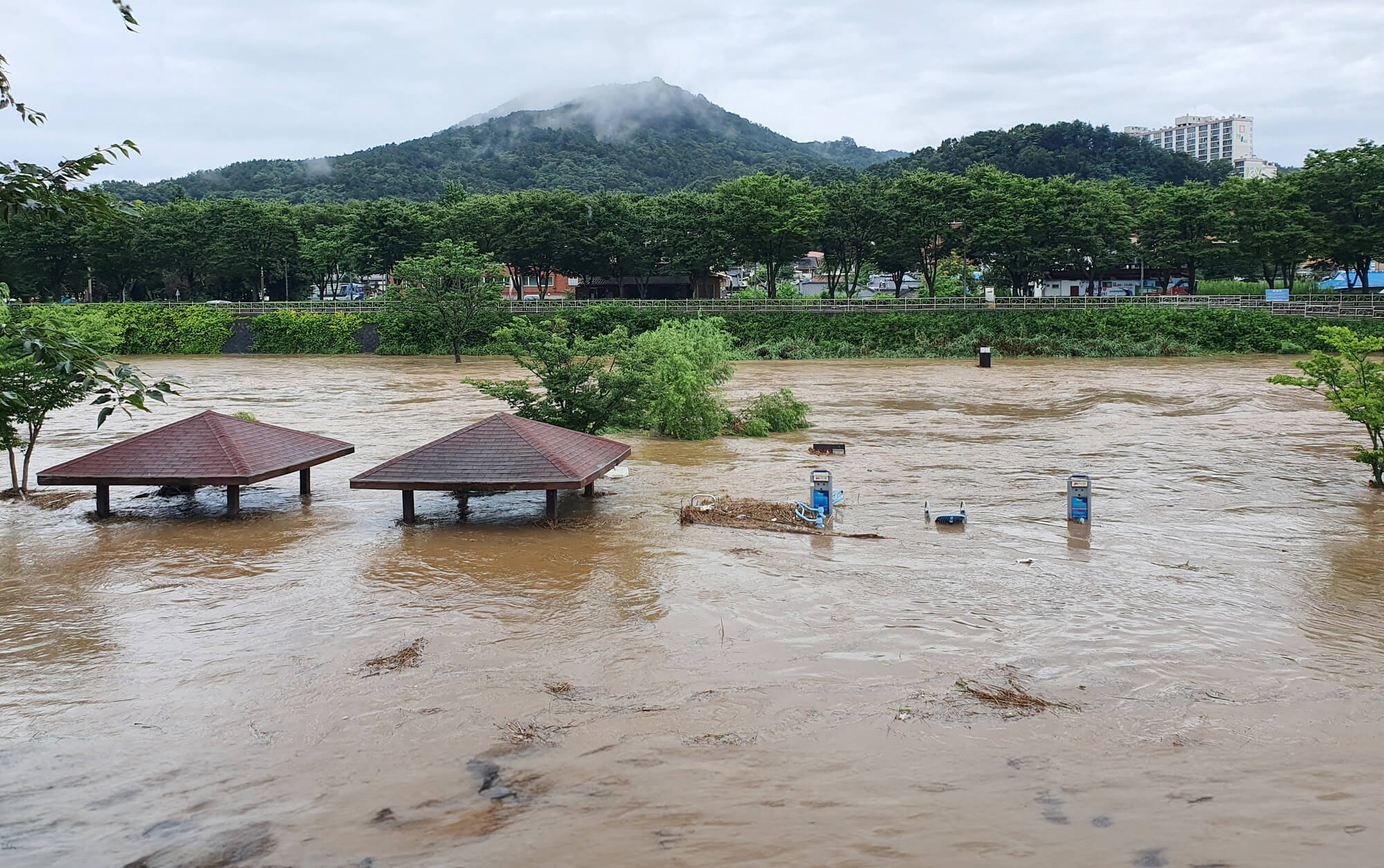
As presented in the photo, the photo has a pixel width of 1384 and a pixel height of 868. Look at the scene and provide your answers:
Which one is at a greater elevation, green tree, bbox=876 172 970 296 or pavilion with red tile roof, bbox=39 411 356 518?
green tree, bbox=876 172 970 296

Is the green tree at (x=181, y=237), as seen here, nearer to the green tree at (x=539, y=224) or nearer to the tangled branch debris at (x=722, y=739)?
the green tree at (x=539, y=224)

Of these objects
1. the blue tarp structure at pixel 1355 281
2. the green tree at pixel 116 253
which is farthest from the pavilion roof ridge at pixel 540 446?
the blue tarp structure at pixel 1355 281

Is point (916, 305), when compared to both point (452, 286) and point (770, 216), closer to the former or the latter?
point (770, 216)

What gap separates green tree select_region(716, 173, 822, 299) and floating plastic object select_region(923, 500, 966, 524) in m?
47.0

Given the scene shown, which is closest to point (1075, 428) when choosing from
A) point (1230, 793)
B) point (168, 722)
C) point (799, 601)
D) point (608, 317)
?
point (799, 601)

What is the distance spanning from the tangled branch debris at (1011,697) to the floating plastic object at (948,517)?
664 centimetres

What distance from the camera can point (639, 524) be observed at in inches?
677

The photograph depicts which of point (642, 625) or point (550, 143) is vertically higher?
point (550, 143)

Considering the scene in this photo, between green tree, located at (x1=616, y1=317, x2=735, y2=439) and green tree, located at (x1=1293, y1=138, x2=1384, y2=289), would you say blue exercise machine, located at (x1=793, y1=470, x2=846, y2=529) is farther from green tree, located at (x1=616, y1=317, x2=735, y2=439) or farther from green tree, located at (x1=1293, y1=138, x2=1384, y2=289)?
green tree, located at (x1=1293, y1=138, x2=1384, y2=289)

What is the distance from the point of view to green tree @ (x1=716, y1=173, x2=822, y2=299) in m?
63.1

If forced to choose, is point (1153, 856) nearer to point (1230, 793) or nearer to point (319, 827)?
point (1230, 793)

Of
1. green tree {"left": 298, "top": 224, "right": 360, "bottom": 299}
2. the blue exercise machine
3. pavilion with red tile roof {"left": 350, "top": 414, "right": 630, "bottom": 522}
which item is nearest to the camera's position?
pavilion with red tile roof {"left": 350, "top": 414, "right": 630, "bottom": 522}

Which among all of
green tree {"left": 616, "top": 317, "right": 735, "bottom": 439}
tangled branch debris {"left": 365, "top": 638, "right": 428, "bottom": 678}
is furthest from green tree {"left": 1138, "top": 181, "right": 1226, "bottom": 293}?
tangled branch debris {"left": 365, "top": 638, "right": 428, "bottom": 678}

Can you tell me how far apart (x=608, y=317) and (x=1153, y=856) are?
56.6 metres
